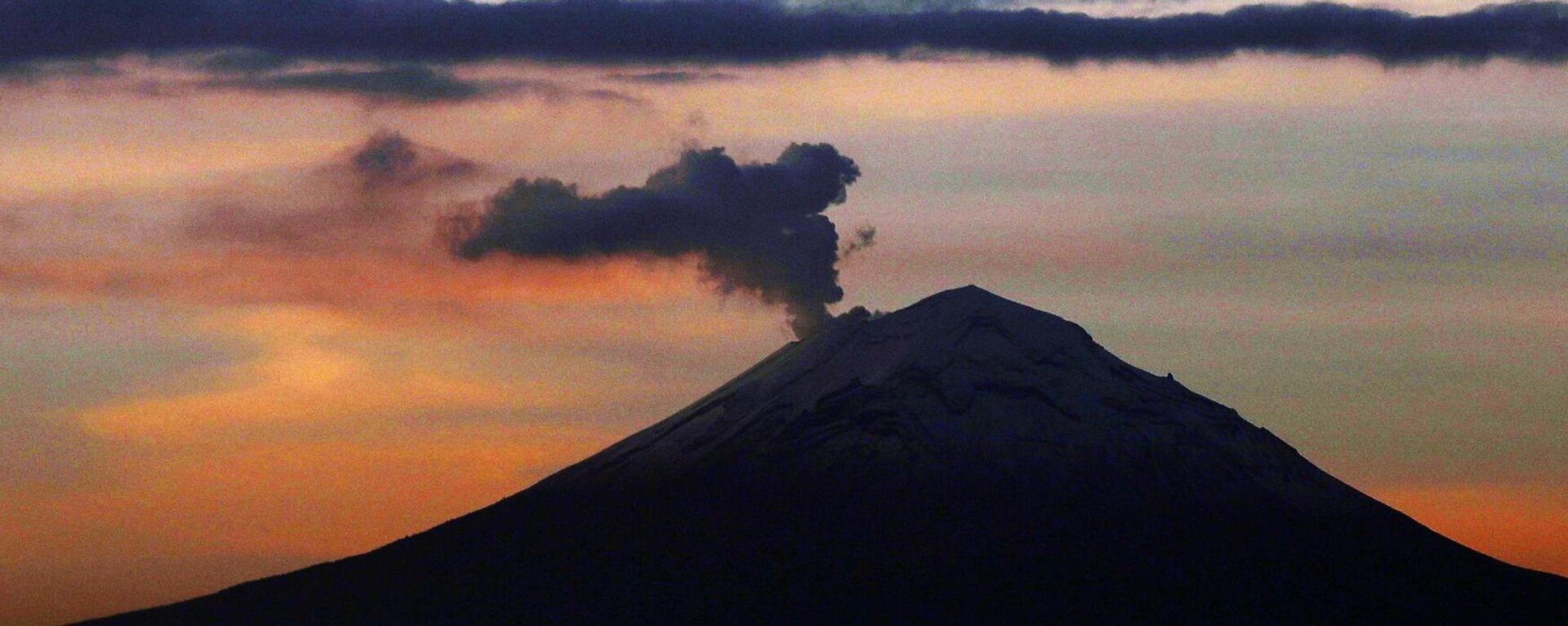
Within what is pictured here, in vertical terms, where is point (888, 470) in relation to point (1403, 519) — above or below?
above

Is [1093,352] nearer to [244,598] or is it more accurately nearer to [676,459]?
[676,459]

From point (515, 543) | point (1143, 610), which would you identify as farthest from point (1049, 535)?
point (515, 543)

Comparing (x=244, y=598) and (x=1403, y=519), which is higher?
(x=244, y=598)

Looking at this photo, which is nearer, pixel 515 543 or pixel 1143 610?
pixel 1143 610

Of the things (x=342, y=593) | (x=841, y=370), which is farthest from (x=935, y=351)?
(x=342, y=593)

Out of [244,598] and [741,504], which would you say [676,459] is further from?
[244,598]
